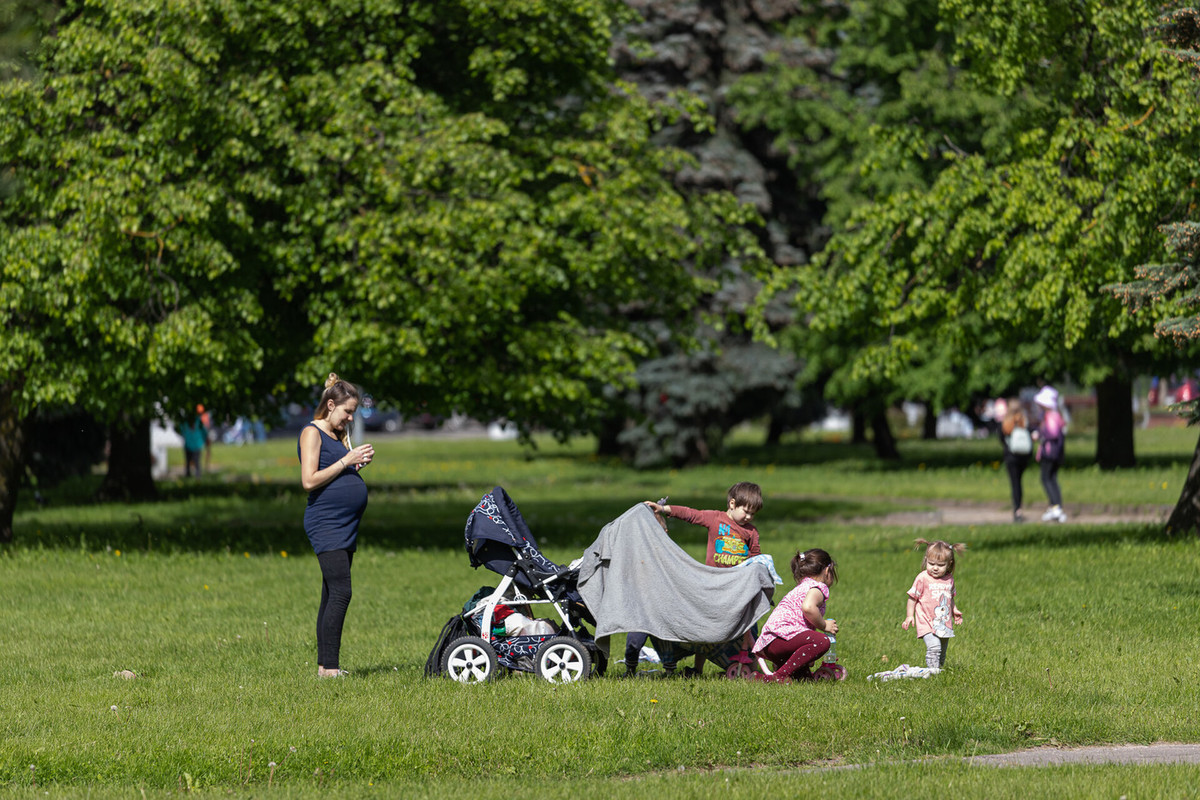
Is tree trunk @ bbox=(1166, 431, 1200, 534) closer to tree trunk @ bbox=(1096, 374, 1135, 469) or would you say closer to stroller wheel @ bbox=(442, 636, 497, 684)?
stroller wheel @ bbox=(442, 636, 497, 684)

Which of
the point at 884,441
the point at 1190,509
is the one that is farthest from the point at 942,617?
the point at 884,441

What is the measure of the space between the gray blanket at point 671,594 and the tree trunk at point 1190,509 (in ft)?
25.8

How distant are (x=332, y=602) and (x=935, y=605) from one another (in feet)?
11.9

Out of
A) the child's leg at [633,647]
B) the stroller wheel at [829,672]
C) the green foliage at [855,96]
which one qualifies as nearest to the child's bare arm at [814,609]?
the stroller wheel at [829,672]

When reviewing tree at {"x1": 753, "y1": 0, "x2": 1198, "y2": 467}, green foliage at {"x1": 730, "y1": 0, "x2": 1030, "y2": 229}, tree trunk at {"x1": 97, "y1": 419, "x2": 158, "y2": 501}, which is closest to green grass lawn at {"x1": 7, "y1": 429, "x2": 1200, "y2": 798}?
tree at {"x1": 753, "y1": 0, "x2": 1198, "y2": 467}

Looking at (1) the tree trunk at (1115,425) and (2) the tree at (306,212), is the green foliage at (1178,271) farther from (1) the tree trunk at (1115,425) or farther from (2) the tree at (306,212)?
(1) the tree trunk at (1115,425)

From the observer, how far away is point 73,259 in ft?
44.1

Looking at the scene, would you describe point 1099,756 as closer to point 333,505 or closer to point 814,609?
point 814,609

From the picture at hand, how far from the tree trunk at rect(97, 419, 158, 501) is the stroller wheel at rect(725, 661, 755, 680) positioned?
58.5ft

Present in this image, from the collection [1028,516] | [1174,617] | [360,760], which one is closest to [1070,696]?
[1174,617]

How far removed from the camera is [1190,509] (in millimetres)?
14047

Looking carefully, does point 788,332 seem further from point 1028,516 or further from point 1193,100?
point 1193,100

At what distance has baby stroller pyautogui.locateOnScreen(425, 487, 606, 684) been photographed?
806 cm

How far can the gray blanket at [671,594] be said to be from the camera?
7832mm
